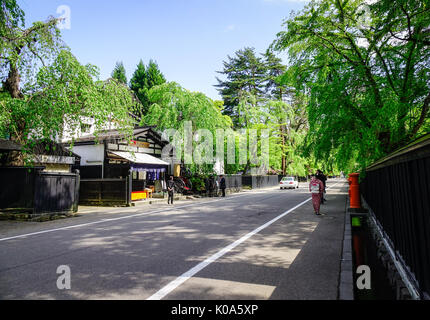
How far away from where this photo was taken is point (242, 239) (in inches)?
279

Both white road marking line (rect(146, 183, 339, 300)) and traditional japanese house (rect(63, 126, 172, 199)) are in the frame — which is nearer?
white road marking line (rect(146, 183, 339, 300))

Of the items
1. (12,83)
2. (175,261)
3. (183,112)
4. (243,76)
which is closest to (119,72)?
(243,76)

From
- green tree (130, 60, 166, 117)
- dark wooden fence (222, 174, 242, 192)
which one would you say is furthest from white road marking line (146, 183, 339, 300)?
green tree (130, 60, 166, 117)

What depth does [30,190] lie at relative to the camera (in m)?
11.4

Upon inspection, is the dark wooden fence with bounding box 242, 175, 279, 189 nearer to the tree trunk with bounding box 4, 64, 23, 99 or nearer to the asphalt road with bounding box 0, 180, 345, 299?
the asphalt road with bounding box 0, 180, 345, 299

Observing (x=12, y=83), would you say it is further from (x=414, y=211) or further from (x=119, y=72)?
(x=119, y=72)

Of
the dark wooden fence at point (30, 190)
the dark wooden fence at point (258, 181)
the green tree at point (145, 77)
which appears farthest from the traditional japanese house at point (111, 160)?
the green tree at point (145, 77)

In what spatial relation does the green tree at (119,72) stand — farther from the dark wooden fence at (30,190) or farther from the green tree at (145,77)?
the dark wooden fence at (30,190)

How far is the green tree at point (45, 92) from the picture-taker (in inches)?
411

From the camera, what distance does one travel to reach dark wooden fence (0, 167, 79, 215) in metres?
11.3

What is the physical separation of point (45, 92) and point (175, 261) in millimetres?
9474

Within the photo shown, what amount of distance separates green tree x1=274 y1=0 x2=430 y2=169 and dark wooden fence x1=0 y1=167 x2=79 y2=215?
10737mm

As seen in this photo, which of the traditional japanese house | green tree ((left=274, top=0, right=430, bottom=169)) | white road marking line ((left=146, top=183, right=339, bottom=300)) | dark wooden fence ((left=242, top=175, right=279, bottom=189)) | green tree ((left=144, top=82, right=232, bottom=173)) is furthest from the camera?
dark wooden fence ((left=242, top=175, right=279, bottom=189))
